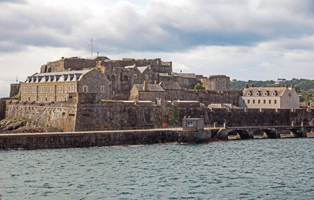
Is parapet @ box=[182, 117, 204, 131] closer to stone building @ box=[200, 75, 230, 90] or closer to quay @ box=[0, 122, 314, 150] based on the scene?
quay @ box=[0, 122, 314, 150]

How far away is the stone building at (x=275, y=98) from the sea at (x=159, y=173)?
1332 inches

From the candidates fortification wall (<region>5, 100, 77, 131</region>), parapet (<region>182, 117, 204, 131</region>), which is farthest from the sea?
fortification wall (<region>5, 100, 77, 131</region>)

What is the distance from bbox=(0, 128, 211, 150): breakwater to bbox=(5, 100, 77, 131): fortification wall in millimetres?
6802

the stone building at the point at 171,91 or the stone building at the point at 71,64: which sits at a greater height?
the stone building at the point at 71,64

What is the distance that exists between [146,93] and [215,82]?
30.9 m

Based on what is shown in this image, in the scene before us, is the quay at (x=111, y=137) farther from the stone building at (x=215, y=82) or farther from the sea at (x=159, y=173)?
the stone building at (x=215, y=82)

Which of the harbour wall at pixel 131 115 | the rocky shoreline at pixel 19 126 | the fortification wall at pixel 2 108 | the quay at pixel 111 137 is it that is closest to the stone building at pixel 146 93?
the harbour wall at pixel 131 115

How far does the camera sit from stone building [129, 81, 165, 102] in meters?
83.2

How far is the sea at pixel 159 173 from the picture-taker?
34062 millimetres

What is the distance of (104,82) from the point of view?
270ft

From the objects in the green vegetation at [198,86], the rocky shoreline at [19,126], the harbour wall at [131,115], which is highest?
the green vegetation at [198,86]

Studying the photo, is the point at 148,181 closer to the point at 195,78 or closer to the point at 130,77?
the point at 130,77

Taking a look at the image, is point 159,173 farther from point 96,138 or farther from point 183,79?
point 183,79

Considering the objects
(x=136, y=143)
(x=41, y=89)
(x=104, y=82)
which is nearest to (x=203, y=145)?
(x=136, y=143)
